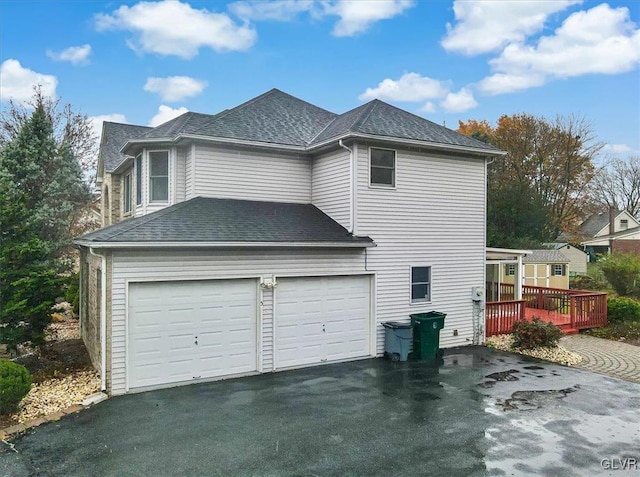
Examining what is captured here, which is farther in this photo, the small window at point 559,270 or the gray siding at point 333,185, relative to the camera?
the small window at point 559,270

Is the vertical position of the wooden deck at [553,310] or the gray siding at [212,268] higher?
the gray siding at [212,268]

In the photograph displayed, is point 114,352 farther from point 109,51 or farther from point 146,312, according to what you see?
point 109,51

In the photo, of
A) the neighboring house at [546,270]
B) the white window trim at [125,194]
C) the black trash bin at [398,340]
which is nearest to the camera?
the black trash bin at [398,340]

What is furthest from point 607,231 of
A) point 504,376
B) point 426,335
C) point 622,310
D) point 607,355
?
point 504,376

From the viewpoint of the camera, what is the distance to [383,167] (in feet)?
40.1

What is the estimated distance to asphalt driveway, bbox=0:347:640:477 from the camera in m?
6.04

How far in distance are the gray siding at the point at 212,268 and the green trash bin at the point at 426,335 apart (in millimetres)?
2122

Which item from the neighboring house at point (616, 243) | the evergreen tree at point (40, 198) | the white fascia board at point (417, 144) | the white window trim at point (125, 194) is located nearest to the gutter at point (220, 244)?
the evergreen tree at point (40, 198)

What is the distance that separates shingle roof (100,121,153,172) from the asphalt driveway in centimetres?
1307

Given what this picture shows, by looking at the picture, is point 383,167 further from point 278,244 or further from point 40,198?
point 40,198

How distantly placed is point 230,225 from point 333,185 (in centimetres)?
341

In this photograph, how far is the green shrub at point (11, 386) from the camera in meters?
7.45

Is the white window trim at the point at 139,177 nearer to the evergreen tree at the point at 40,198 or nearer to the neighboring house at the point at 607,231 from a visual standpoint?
the evergreen tree at the point at 40,198

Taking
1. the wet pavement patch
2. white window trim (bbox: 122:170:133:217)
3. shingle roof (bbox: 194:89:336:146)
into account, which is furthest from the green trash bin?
white window trim (bbox: 122:170:133:217)
